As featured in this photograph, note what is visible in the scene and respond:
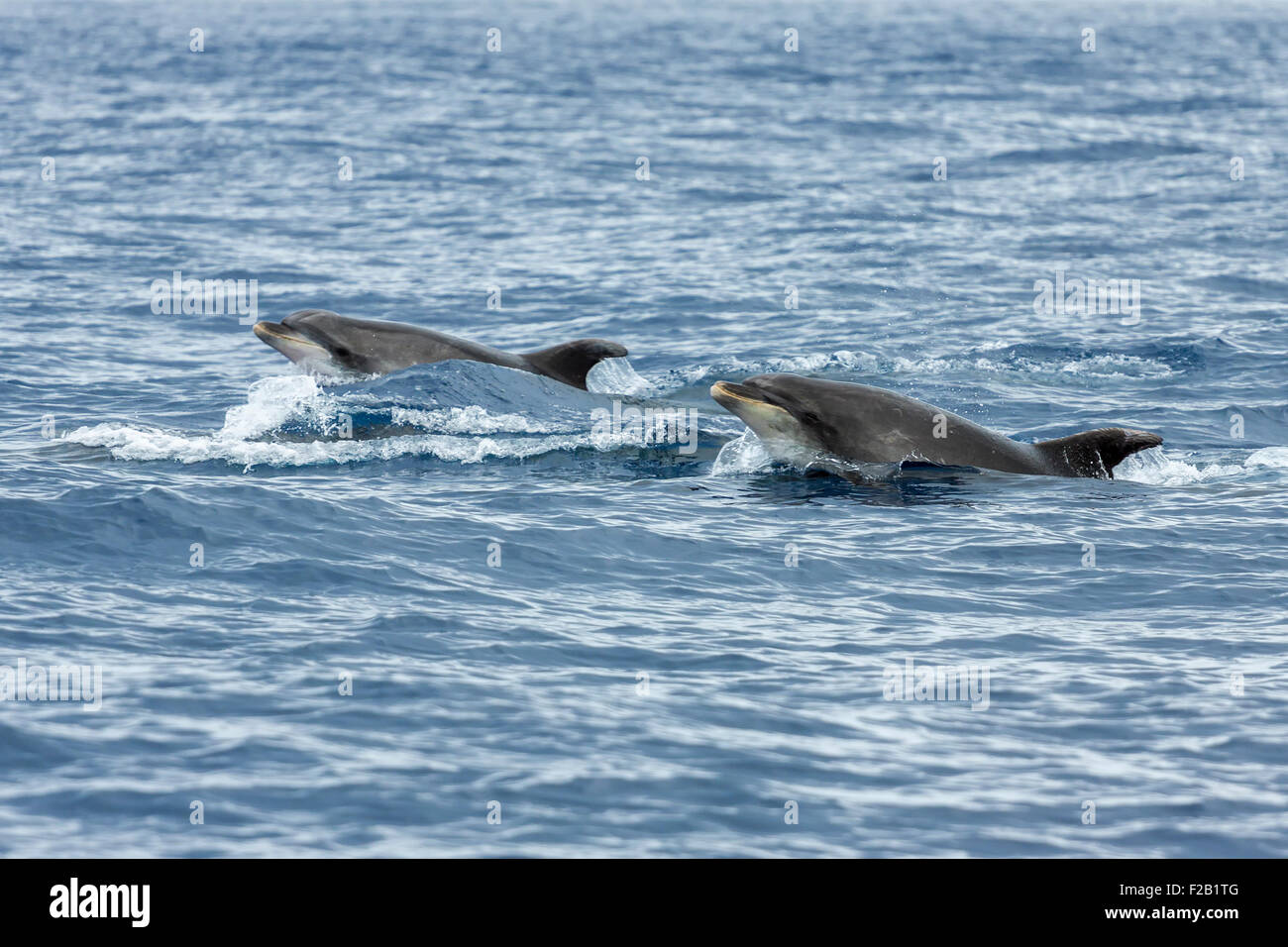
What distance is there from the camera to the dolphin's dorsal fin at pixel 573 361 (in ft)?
64.8

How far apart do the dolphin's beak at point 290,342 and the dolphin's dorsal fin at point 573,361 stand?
2.59 m

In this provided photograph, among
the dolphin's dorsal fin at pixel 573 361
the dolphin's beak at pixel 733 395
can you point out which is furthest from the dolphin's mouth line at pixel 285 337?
the dolphin's beak at pixel 733 395

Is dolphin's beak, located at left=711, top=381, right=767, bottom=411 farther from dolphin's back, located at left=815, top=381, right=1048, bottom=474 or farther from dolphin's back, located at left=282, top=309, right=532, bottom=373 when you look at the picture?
dolphin's back, located at left=282, top=309, right=532, bottom=373

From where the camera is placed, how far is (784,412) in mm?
17094

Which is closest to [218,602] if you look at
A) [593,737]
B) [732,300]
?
[593,737]

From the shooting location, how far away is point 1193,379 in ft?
74.6

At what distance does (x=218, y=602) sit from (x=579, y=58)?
227ft

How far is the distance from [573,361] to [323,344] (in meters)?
3.05

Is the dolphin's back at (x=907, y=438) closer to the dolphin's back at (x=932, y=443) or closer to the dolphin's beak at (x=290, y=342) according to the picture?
the dolphin's back at (x=932, y=443)

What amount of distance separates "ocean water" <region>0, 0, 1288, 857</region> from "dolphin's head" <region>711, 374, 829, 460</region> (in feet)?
1.39

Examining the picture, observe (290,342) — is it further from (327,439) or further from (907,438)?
(907,438)

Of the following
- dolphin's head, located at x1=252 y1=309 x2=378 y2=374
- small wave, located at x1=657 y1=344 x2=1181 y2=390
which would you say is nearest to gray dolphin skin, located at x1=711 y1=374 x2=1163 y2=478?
small wave, located at x1=657 y1=344 x2=1181 y2=390

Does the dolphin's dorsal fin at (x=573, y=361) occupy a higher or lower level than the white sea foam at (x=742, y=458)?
higher

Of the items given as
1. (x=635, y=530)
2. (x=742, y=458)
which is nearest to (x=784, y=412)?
(x=742, y=458)
